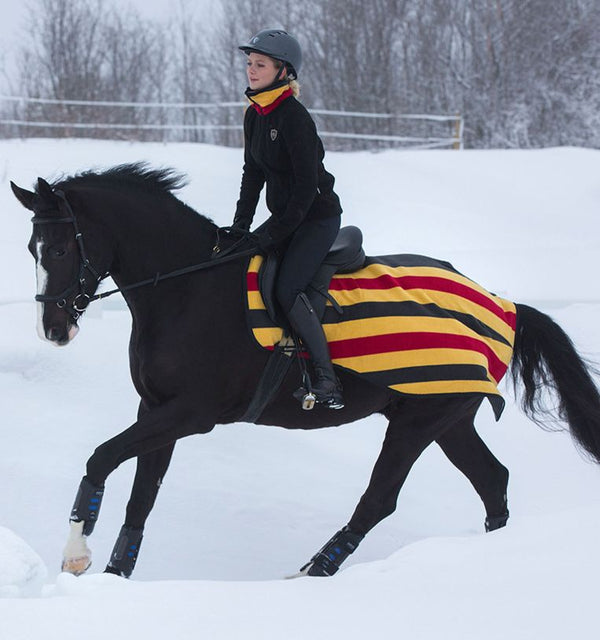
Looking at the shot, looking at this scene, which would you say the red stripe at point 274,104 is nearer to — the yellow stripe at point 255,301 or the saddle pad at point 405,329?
the saddle pad at point 405,329

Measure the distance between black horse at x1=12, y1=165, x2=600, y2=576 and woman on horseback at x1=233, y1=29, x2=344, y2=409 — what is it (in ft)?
0.59

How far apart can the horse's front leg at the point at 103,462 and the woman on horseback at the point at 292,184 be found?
670 mm

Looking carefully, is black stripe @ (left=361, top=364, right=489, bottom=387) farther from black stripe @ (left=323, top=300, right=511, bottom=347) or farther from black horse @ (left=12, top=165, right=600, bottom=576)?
black stripe @ (left=323, top=300, right=511, bottom=347)

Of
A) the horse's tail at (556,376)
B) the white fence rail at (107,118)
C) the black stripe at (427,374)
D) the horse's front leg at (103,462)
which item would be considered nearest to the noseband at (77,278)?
the horse's front leg at (103,462)

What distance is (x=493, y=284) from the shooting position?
11562mm

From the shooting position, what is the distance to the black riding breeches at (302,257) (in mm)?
4102

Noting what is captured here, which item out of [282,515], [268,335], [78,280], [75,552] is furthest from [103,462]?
[282,515]

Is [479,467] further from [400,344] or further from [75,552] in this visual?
[75,552]

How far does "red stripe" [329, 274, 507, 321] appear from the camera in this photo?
4.35m

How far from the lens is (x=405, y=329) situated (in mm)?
4352

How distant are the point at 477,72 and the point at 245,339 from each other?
2440 cm

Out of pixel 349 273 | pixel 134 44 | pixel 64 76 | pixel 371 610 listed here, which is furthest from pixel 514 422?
pixel 134 44

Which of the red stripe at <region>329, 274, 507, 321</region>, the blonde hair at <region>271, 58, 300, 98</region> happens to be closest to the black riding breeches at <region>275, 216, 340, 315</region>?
the red stripe at <region>329, 274, 507, 321</region>

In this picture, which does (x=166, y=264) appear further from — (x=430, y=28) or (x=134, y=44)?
(x=430, y=28)
